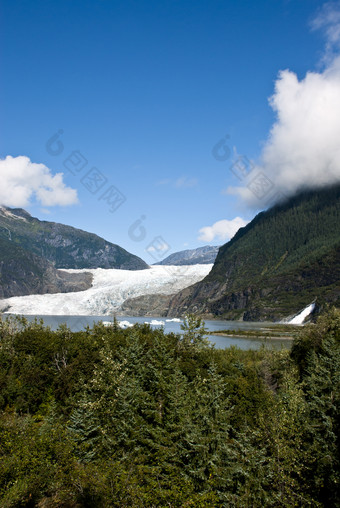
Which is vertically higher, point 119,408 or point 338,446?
point 119,408

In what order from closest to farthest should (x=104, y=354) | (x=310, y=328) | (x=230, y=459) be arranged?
(x=230, y=459)
(x=104, y=354)
(x=310, y=328)

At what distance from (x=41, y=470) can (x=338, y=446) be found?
2134 centimetres

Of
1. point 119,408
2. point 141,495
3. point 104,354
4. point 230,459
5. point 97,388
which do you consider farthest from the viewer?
point 104,354

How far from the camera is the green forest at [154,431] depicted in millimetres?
20406

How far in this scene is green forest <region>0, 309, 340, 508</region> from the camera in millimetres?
20406

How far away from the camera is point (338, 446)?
86.7 feet

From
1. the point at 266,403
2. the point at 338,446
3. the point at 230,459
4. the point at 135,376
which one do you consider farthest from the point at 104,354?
the point at 338,446

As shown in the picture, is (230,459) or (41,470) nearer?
(41,470)

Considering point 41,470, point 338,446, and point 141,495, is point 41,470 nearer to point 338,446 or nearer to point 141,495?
point 141,495

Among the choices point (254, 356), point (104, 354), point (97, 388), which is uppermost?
point (104, 354)

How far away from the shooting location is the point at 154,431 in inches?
1166

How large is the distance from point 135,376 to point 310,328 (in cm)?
3550

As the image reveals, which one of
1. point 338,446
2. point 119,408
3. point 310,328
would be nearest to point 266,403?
point 338,446

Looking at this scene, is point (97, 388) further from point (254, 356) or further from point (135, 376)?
point (254, 356)
